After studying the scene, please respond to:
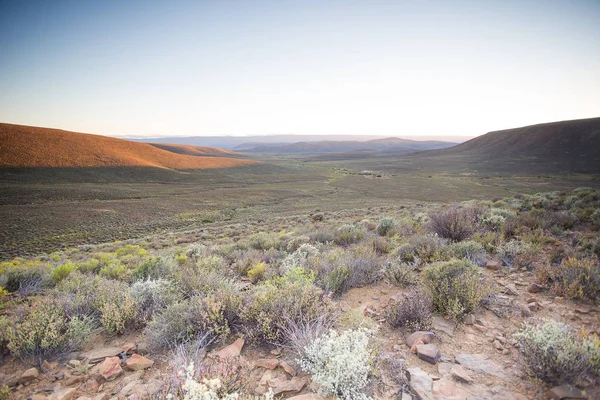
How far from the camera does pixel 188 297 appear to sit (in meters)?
4.04

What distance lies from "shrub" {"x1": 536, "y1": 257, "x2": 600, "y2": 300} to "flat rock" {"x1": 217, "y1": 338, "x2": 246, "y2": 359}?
438 cm

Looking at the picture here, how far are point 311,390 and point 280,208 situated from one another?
32.7m

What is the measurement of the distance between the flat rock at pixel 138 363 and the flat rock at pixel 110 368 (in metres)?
0.09

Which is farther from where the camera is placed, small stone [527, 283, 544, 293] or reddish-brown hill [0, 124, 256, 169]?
reddish-brown hill [0, 124, 256, 169]

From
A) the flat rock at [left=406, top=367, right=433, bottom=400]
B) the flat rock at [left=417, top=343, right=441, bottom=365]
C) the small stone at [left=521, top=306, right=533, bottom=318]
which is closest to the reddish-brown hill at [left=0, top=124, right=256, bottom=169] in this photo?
the flat rock at [left=417, top=343, right=441, bottom=365]

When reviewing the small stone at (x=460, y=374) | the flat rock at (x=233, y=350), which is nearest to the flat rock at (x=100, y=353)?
the flat rock at (x=233, y=350)

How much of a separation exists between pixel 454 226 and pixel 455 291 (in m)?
3.73

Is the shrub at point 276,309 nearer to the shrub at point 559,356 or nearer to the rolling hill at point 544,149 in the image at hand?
the shrub at point 559,356

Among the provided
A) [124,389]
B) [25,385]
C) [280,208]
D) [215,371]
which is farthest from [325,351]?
[280,208]

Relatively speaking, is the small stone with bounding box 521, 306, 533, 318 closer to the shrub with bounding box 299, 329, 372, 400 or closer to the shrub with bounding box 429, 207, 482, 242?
the shrub with bounding box 299, 329, 372, 400

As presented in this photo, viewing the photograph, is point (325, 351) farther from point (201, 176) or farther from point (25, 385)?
point (201, 176)

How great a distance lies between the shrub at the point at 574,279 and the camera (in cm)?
335

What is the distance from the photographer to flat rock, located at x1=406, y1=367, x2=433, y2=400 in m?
2.21

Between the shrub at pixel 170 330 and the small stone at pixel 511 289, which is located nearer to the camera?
the shrub at pixel 170 330
